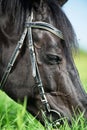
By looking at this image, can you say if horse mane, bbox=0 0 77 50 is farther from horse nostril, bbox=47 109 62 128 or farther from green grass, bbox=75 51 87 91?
horse nostril, bbox=47 109 62 128

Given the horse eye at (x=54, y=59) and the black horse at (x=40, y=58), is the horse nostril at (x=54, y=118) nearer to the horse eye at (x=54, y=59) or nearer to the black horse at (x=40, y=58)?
the black horse at (x=40, y=58)

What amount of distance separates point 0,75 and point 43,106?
0.59m

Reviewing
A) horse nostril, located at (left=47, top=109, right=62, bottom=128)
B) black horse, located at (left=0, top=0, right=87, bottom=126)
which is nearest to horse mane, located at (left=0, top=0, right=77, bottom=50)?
black horse, located at (left=0, top=0, right=87, bottom=126)

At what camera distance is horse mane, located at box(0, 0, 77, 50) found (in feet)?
11.9

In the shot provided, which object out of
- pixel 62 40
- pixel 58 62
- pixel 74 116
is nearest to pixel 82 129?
pixel 74 116

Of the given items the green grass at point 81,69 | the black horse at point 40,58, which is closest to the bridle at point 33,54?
the black horse at point 40,58

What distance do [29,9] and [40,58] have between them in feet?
1.83

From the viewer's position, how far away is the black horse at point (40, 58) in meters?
3.47

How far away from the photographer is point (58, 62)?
11.6ft

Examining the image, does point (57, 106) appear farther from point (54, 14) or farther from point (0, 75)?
point (54, 14)

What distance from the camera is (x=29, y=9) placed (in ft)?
12.0

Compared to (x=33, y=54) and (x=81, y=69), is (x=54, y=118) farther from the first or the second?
(x=81, y=69)

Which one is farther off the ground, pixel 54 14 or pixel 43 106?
pixel 54 14

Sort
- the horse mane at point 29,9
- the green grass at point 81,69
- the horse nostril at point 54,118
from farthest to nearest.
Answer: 1. the green grass at point 81,69
2. the horse mane at point 29,9
3. the horse nostril at point 54,118
